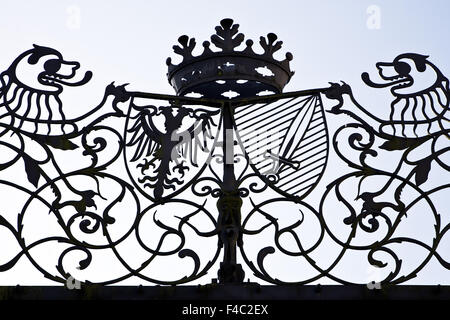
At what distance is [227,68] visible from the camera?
980 cm

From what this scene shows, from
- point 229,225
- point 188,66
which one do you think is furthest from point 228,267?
point 188,66

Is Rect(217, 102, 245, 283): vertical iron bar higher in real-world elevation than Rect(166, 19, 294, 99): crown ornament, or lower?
lower

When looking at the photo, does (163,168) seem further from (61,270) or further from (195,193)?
(61,270)

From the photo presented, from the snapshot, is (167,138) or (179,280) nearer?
(179,280)

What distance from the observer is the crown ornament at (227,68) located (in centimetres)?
980

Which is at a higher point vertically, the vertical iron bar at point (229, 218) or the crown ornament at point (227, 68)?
the crown ornament at point (227, 68)

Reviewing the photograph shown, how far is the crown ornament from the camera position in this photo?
980cm

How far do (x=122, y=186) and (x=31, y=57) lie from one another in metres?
1.27

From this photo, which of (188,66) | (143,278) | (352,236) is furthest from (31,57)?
(352,236)

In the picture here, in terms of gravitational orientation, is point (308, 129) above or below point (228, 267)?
above

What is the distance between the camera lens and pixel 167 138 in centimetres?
957

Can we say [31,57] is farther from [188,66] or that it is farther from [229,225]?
[229,225]
